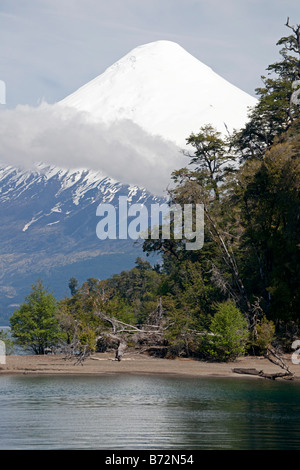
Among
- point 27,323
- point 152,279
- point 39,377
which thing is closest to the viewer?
point 39,377

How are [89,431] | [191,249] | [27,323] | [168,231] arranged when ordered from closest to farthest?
[89,431] < [27,323] < [191,249] < [168,231]

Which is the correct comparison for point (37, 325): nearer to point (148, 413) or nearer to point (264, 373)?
point (264, 373)

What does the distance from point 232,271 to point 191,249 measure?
848 centimetres

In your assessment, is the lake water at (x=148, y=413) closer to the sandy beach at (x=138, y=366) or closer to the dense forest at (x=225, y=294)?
the sandy beach at (x=138, y=366)

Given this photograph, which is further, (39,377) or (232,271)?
(232,271)

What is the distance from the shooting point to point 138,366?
4512 cm

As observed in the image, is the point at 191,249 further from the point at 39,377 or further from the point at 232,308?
the point at 39,377

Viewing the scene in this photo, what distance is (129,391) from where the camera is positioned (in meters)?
34.2

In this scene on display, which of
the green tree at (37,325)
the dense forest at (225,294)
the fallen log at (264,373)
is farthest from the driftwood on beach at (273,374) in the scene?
the green tree at (37,325)

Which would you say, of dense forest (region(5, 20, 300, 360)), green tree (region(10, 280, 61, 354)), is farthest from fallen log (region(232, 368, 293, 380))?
green tree (region(10, 280, 61, 354))

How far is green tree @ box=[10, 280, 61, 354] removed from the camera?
53.7 metres

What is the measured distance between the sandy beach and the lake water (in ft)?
10.1

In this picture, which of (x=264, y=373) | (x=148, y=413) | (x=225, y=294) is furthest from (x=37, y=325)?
(x=148, y=413)

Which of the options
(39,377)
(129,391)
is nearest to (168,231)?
(39,377)
